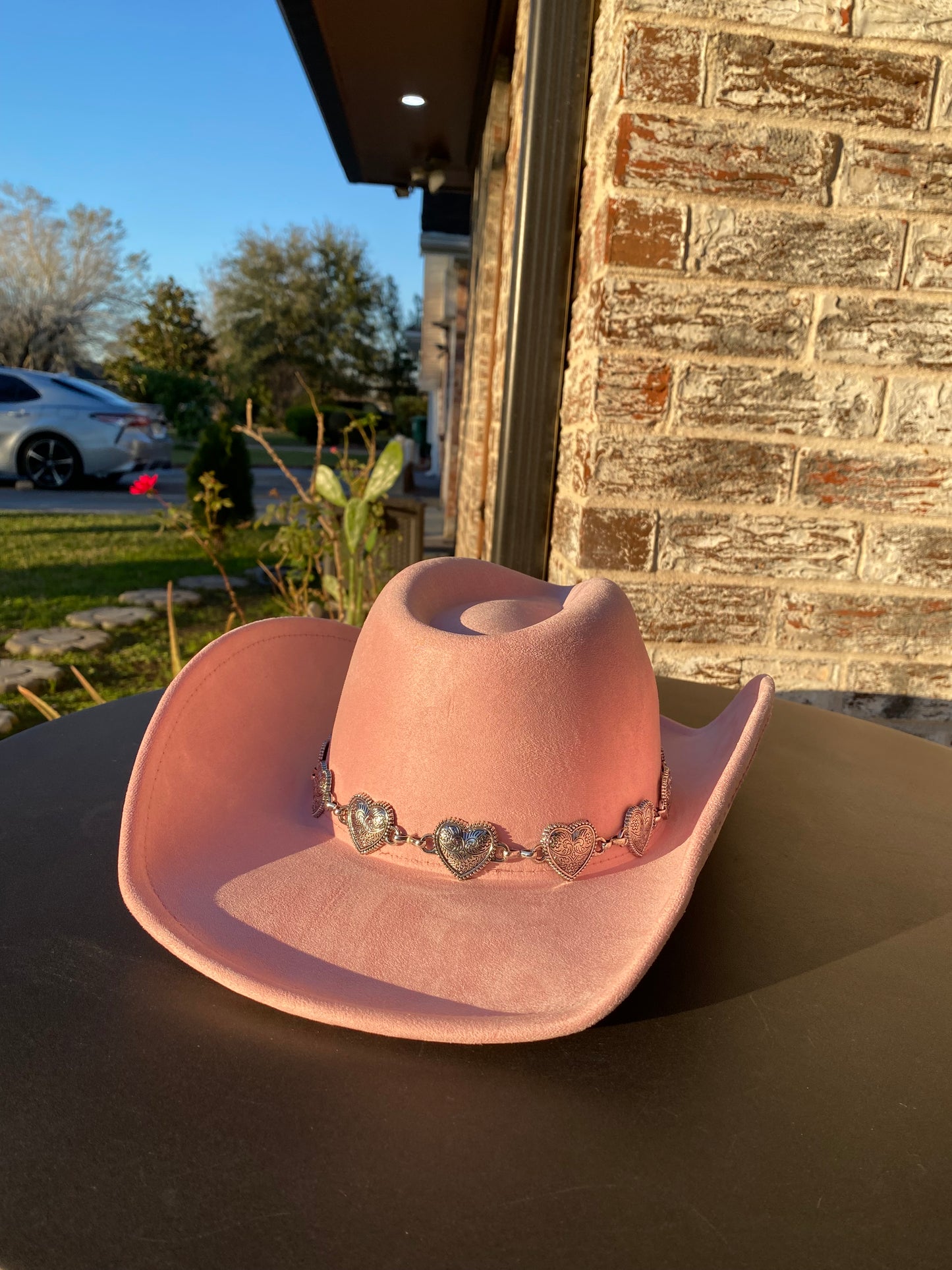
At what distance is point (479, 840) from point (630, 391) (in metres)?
1.42

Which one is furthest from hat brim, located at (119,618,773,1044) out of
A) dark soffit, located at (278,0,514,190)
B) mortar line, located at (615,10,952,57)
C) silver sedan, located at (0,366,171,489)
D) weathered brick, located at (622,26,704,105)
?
silver sedan, located at (0,366,171,489)

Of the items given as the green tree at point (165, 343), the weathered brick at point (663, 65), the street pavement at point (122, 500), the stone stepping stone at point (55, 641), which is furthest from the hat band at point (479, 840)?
the green tree at point (165, 343)

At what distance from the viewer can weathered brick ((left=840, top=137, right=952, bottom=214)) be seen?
1893mm

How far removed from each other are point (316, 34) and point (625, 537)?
10.9 ft

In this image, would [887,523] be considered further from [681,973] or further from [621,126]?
[681,973]

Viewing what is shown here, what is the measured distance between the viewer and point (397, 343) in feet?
110

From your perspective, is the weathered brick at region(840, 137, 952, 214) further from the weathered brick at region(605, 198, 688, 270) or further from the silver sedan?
the silver sedan

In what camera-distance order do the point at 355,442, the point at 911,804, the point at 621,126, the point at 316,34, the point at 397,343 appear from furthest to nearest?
the point at 397,343, the point at 355,442, the point at 316,34, the point at 621,126, the point at 911,804

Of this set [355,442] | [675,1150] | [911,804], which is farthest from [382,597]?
[355,442]

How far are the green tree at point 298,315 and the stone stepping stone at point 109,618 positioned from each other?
2743 cm

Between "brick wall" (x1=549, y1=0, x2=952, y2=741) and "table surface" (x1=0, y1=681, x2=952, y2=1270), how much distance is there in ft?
3.93

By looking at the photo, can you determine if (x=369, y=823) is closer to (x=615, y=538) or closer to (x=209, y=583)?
(x=615, y=538)

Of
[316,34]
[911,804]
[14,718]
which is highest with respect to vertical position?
[316,34]

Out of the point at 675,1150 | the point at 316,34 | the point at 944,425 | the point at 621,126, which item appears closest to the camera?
the point at 675,1150
